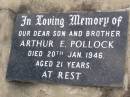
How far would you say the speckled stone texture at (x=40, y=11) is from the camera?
4.31 meters

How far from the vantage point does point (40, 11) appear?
4812 mm

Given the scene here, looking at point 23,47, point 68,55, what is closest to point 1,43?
point 23,47

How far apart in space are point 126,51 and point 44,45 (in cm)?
91

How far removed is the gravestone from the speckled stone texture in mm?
70

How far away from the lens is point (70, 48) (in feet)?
14.8

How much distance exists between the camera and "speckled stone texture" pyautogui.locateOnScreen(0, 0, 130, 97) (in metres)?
4.31

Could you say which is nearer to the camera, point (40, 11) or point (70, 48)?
point (70, 48)

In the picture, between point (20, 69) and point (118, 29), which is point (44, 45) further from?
point (118, 29)

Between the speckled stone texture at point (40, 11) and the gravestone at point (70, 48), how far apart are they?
0.23ft

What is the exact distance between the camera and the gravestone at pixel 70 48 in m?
4.32

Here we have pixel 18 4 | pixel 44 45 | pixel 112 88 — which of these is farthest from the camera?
pixel 18 4

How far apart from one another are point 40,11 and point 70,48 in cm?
62

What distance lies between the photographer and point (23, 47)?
470 cm

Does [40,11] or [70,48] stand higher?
[40,11]
